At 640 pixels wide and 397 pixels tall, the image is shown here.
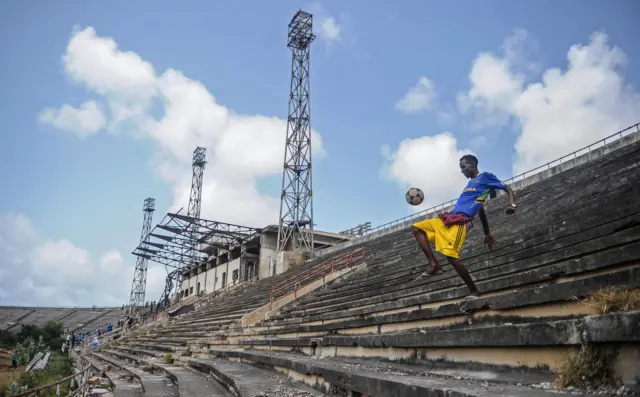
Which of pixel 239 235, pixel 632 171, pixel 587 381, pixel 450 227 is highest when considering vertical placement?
pixel 239 235

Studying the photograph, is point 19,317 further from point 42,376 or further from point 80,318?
point 42,376

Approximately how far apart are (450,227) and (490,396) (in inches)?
75.9

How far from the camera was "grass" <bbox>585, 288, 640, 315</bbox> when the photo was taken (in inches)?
85.7

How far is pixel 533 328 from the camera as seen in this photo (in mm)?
2689

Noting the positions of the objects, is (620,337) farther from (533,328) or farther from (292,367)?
(292,367)

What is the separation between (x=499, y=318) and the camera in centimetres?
366

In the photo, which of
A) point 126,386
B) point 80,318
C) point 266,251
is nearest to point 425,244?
point 126,386

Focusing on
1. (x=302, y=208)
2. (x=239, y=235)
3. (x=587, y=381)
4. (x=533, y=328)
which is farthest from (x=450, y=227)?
(x=239, y=235)

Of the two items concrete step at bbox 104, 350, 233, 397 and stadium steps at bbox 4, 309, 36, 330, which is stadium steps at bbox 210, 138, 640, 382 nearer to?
concrete step at bbox 104, 350, 233, 397

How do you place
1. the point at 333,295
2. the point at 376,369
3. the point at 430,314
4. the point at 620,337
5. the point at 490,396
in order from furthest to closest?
the point at 333,295 → the point at 430,314 → the point at 376,369 → the point at 490,396 → the point at 620,337

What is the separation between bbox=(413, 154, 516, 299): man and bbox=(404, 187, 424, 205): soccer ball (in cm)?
1407

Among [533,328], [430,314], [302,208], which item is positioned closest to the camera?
[533,328]

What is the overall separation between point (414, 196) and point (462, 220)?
47.9 feet

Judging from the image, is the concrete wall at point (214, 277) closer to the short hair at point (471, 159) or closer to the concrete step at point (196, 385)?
the concrete step at point (196, 385)
